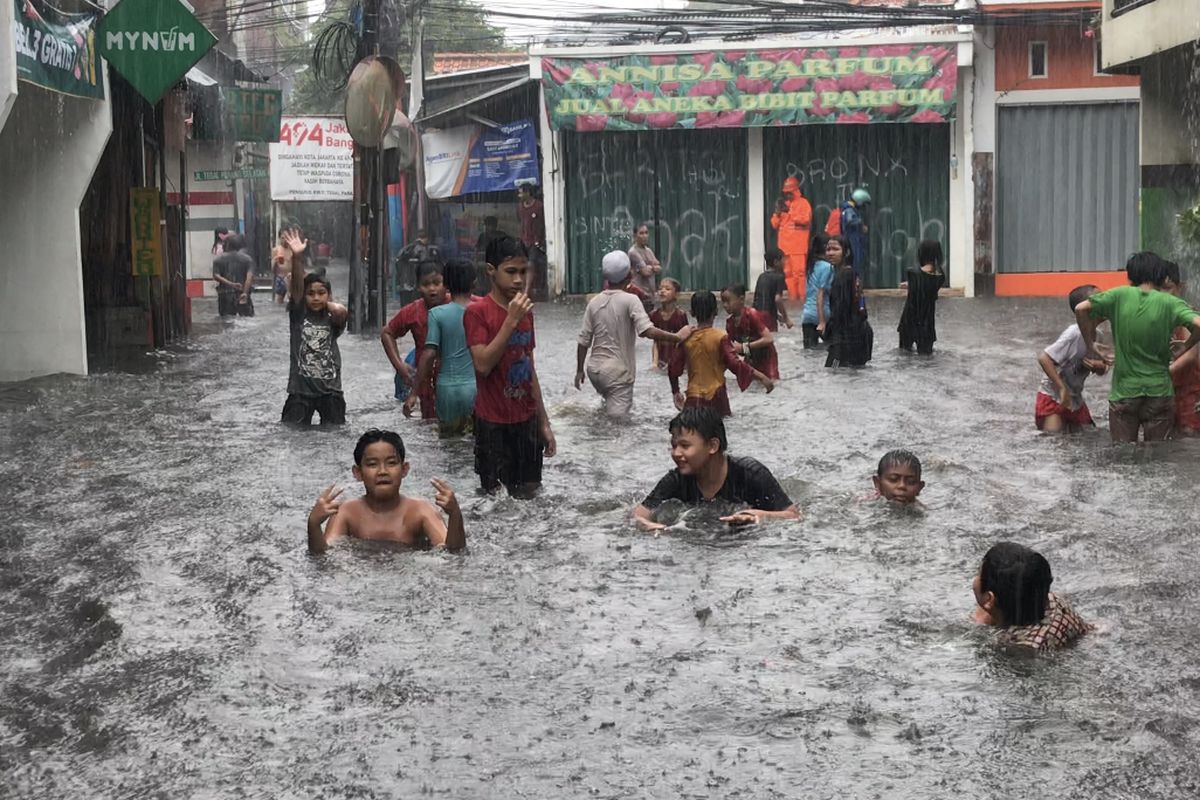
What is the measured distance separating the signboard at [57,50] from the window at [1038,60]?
15735 mm

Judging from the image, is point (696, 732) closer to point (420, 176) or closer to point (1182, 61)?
point (1182, 61)

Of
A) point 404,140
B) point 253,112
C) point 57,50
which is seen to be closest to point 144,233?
point 253,112

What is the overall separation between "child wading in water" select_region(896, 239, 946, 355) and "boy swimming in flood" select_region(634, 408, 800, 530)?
29.4ft

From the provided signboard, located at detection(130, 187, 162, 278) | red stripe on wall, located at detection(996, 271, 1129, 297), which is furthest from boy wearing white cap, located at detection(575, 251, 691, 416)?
red stripe on wall, located at detection(996, 271, 1129, 297)

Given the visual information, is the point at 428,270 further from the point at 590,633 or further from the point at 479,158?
the point at 479,158

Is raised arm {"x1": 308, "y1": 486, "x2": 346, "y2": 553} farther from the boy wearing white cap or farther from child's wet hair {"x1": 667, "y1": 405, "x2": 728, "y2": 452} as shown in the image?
the boy wearing white cap

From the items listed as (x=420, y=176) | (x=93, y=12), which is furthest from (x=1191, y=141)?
(x=420, y=176)

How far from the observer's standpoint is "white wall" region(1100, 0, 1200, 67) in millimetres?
18359

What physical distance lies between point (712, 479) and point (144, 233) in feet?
41.8

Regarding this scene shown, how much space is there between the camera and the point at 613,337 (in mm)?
12430

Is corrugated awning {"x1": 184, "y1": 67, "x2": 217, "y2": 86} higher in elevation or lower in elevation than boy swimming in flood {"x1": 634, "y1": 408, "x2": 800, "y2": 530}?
higher

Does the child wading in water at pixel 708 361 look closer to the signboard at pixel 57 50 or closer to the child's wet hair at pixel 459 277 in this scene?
the child's wet hair at pixel 459 277

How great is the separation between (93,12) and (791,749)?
41.1 ft

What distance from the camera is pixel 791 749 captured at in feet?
16.9
